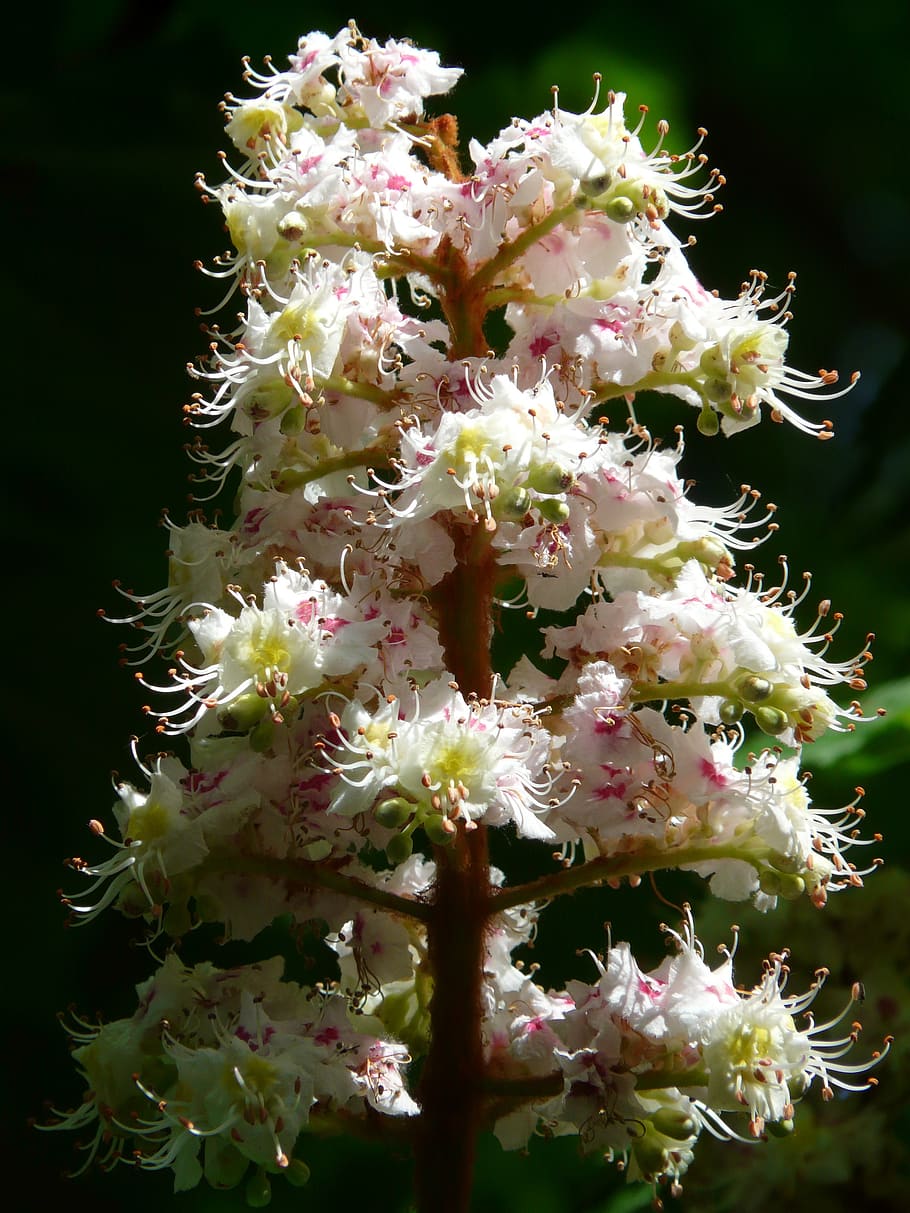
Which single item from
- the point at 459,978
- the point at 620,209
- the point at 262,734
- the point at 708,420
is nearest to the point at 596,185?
the point at 620,209

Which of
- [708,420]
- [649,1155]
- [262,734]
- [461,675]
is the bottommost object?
[649,1155]

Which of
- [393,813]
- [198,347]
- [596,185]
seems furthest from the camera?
[198,347]

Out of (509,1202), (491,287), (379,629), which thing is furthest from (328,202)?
(509,1202)

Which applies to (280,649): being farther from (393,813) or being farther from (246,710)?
(393,813)

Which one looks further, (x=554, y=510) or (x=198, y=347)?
(x=198, y=347)

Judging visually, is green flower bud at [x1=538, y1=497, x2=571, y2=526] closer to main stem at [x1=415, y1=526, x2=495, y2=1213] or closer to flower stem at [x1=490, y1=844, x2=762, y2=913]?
main stem at [x1=415, y1=526, x2=495, y2=1213]

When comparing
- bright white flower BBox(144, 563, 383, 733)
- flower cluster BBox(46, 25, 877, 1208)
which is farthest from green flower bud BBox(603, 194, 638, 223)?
bright white flower BBox(144, 563, 383, 733)
